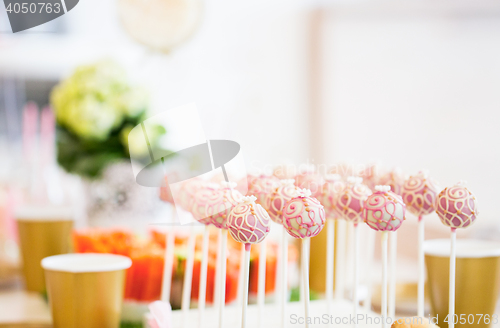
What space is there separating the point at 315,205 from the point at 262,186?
8.1 inches

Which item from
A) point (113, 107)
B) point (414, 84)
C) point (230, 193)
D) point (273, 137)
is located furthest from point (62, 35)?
point (230, 193)

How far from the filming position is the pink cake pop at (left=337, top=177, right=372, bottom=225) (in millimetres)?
763

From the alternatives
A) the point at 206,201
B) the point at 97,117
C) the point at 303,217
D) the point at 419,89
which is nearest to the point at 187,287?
the point at 206,201

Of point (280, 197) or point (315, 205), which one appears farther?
point (280, 197)

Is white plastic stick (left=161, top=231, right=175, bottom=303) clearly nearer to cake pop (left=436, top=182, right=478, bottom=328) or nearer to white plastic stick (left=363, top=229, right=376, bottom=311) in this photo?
white plastic stick (left=363, top=229, right=376, bottom=311)

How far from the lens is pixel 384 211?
0.67 metres

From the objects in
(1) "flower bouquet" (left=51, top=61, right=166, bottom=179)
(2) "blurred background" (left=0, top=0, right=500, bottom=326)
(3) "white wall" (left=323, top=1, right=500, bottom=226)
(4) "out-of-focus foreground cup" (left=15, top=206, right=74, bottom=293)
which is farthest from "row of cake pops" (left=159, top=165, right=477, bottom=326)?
(3) "white wall" (left=323, top=1, right=500, bottom=226)

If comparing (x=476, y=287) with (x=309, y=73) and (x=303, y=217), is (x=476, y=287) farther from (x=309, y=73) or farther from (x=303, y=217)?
(x=309, y=73)

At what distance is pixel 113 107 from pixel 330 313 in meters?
0.83

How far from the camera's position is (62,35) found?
2.72m

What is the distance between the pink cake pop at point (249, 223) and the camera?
647 millimetres

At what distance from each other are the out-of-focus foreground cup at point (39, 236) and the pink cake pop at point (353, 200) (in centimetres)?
71

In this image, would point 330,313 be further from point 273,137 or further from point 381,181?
point 273,137

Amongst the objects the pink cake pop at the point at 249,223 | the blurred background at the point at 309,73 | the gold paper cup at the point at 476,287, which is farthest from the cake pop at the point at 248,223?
the blurred background at the point at 309,73
